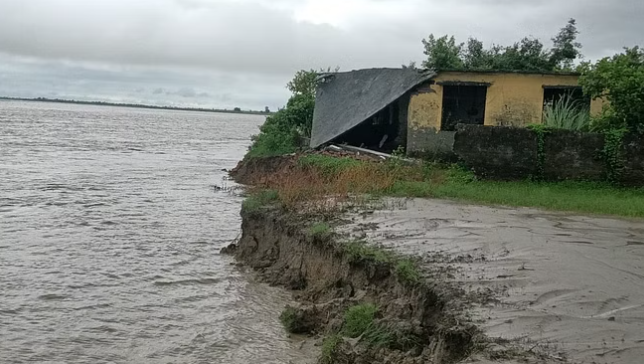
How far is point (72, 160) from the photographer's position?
1321 inches

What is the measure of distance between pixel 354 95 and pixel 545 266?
15.2 m

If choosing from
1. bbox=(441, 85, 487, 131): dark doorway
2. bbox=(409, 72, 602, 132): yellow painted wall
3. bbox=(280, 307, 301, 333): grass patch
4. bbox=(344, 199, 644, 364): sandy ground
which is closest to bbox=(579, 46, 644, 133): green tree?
bbox=(409, 72, 602, 132): yellow painted wall

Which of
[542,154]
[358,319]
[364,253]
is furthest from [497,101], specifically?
[358,319]

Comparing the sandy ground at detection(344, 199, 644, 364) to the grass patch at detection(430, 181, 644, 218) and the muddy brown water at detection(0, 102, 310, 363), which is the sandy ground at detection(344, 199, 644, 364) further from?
the muddy brown water at detection(0, 102, 310, 363)

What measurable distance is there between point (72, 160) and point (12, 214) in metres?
17.6

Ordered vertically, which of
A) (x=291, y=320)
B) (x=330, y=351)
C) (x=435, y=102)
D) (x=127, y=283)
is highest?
(x=435, y=102)

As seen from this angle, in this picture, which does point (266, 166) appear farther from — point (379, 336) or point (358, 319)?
point (379, 336)

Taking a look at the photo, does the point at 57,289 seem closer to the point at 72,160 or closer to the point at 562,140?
the point at 562,140

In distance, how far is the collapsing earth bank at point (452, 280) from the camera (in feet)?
19.0

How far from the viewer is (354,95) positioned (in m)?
22.4

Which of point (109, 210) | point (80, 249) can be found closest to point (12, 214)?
point (109, 210)

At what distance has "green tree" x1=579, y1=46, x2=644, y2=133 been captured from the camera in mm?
16047

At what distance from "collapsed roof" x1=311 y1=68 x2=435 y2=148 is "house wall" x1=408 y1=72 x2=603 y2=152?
0.53 m

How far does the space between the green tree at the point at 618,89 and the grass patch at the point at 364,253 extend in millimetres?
9927
